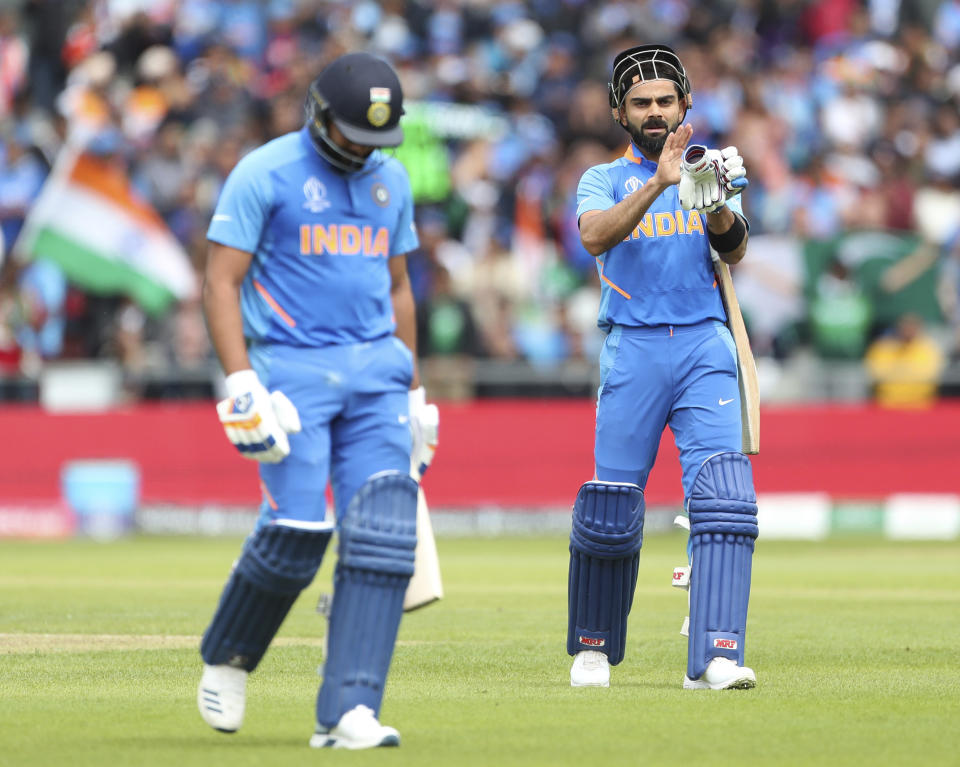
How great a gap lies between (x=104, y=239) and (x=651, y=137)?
13.3 m

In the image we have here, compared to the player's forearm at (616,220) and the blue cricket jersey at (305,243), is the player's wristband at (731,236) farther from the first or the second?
the blue cricket jersey at (305,243)

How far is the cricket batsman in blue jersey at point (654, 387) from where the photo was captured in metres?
8.11

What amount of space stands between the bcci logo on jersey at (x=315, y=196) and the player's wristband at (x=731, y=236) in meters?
2.29

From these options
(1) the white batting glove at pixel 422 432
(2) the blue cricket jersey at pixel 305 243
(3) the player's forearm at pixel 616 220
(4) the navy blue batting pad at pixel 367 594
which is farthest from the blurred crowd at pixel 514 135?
(4) the navy blue batting pad at pixel 367 594

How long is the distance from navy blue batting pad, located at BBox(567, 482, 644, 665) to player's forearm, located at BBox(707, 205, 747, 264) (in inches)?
43.9

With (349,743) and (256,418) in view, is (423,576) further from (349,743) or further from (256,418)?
(256,418)

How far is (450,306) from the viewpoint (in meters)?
20.2

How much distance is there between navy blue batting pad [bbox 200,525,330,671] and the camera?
6441 millimetres

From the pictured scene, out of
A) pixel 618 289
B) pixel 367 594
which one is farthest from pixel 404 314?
pixel 618 289

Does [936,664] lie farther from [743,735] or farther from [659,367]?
[743,735]

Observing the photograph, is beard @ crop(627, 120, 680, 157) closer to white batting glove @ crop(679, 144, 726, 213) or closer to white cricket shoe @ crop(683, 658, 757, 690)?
white batting glove @ crop(679, 144, 726, 213)

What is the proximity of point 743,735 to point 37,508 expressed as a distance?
1502 centimetres

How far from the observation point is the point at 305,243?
258 inches

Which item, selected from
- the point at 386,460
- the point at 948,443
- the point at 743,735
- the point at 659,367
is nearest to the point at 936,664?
the point at 659,367
